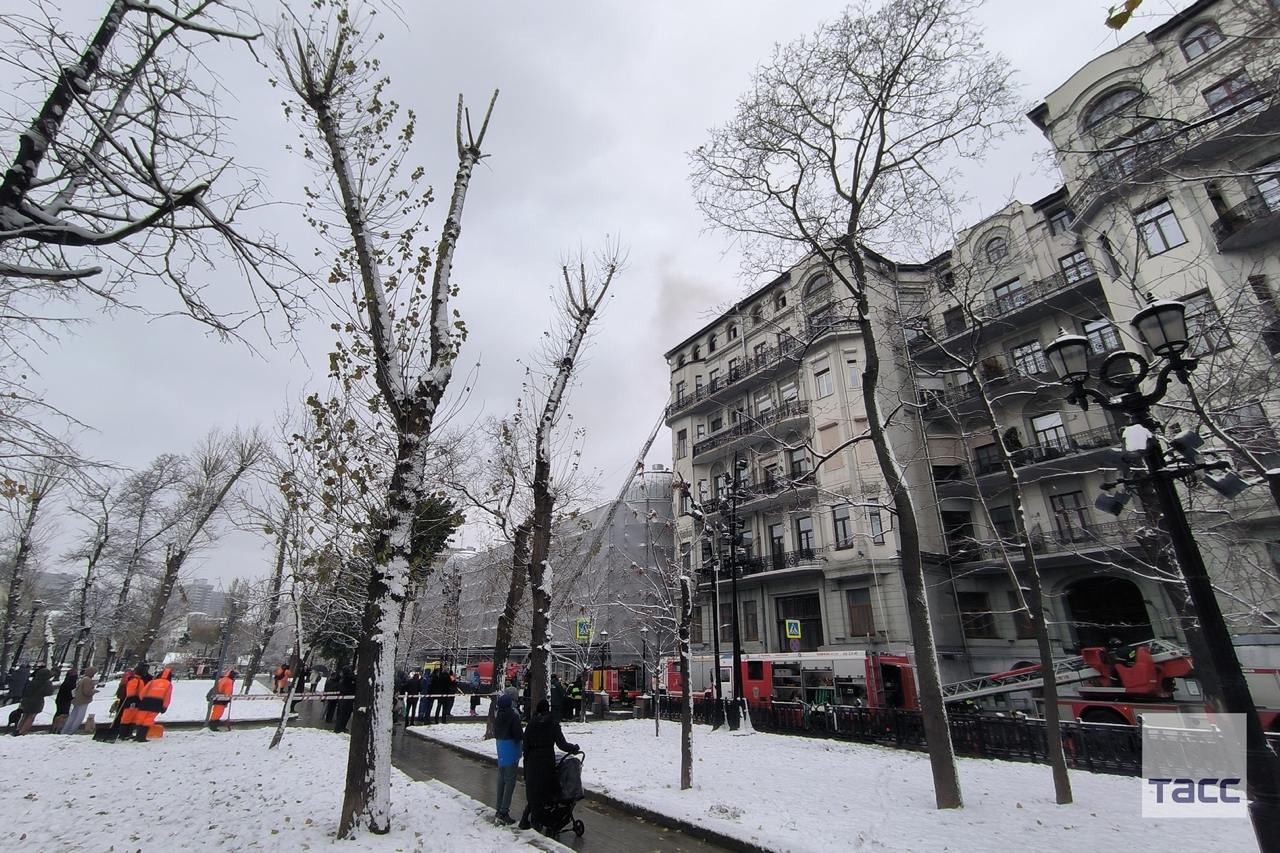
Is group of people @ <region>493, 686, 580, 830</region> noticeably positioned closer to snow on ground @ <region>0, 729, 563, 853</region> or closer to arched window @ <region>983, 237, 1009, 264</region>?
snow on ground @ <region>0, 729, 563, 853</region>

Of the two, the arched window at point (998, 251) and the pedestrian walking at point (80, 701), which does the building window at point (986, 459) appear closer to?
the arched window at point (998, 251)

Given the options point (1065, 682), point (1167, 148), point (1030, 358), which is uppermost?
point (1030, 358)

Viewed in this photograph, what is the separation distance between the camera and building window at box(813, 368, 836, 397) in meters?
29.2

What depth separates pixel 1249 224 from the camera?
51.3 ft

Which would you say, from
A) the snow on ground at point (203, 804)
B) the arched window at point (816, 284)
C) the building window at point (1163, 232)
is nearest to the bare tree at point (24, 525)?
the snow on ground at point (203, 804)

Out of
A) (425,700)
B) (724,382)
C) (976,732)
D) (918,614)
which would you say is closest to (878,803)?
(918,614)

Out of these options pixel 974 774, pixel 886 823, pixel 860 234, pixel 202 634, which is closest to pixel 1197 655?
pixel 974 774

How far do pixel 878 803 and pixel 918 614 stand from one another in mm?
2753

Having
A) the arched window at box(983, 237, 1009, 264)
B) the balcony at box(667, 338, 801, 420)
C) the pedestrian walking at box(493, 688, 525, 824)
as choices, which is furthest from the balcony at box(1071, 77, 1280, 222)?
the balcony at box(667, 338, 801, 420)

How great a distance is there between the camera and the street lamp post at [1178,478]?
3775mm

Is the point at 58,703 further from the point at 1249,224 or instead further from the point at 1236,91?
the point at 1249,224

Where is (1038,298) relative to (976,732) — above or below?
above

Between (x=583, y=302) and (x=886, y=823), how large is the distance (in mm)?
12916

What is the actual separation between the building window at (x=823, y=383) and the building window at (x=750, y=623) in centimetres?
1159
